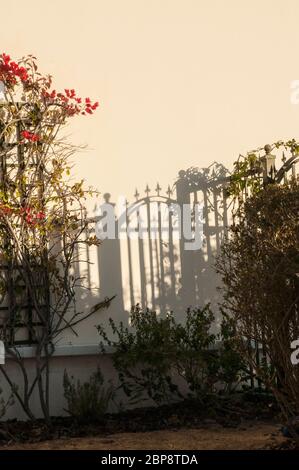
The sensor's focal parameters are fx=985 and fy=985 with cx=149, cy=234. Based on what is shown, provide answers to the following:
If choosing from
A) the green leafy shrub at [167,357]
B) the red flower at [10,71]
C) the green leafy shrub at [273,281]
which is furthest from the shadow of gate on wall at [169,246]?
the green leafy shrub at [273,281]

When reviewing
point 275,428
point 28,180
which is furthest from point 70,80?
point 275,428

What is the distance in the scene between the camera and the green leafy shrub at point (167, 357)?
8.82m

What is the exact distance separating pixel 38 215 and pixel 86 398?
5.46 feet

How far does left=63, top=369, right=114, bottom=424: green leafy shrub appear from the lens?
863cm

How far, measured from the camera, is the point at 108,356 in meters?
9.10

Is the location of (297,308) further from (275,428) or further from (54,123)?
(54,123)

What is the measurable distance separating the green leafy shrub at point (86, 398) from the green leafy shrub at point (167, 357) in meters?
0.23

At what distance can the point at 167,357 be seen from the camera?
8.81 m

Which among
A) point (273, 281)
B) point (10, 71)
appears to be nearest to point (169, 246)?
point (10, 71)

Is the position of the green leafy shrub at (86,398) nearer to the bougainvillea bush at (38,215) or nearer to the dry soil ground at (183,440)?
the bougainvillea bush at (38,215)

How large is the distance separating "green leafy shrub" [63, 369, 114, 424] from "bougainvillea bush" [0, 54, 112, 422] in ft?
0.70

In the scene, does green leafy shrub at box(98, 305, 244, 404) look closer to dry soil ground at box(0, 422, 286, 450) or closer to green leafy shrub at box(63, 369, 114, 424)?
green leafy shrub at box(63, 369, 114, 424)

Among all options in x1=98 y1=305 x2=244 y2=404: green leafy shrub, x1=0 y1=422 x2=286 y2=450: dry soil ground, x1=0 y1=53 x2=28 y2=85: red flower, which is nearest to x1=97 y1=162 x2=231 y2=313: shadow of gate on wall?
x1=98 y1=305 x2=244 y2=404: green leafy shrub
